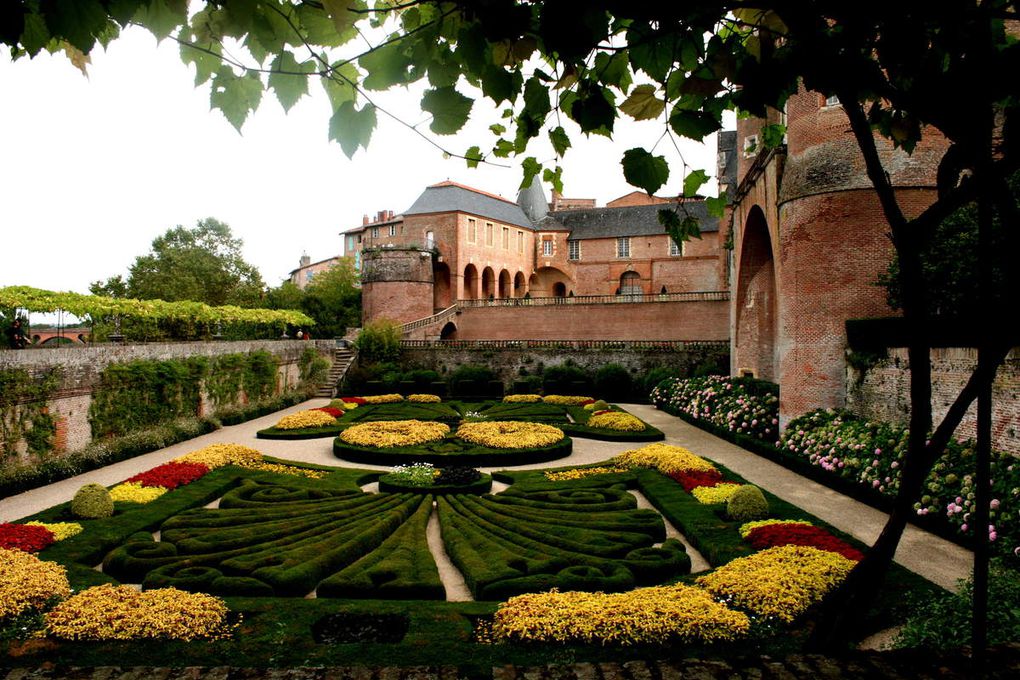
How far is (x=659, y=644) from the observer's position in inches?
248

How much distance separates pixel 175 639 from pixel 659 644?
14.7 feet

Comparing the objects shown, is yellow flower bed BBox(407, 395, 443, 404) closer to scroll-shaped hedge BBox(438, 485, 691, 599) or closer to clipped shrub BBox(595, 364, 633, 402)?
clipped shrub BBox(595, 364, 633, 402)

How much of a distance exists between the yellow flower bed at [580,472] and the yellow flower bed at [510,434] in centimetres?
245

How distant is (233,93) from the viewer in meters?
2.56

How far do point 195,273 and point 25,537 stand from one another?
36925mm

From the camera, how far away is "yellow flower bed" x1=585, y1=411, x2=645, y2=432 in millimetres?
20344

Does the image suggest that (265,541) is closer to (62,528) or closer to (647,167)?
(62,528)

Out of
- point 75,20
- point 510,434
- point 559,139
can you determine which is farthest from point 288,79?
point 510,434

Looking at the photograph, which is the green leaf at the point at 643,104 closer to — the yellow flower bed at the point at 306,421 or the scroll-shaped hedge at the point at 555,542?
the scroll-shaped hedge at the point at 555,542

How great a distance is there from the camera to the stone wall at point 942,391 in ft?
Answer: 33.3

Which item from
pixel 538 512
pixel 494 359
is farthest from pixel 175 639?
pixel 494 359

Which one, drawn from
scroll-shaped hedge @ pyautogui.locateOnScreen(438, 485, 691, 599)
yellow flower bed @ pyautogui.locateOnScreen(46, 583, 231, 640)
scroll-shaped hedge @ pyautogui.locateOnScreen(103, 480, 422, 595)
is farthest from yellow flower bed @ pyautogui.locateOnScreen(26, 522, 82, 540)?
scroll-shaped hedge @ pyautogui.locateOnScreen(438, 485, 691, 599)

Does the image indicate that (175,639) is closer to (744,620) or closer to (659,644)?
(659,644)

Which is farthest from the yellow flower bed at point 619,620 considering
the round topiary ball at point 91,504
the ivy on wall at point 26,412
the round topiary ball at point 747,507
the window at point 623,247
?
the window at point 623,247
